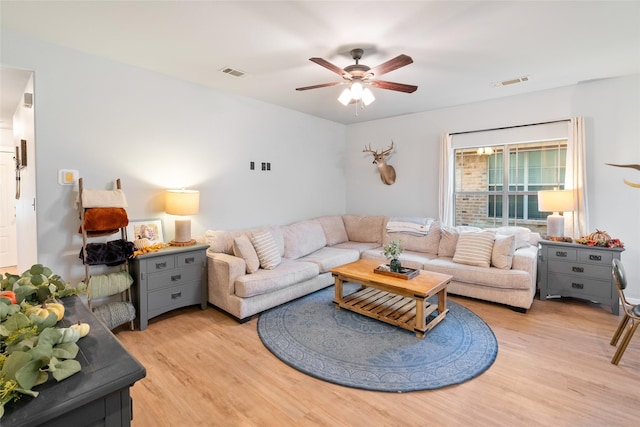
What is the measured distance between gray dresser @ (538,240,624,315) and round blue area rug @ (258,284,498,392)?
1185 millimetres

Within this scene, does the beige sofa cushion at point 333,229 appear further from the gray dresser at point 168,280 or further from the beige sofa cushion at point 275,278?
the gray dresser at point 168,280

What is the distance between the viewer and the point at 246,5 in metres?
2.17

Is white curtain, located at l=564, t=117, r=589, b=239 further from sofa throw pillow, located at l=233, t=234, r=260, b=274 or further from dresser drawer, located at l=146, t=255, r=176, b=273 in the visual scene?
dresser drawer, located at l=146, t=255, r=176, b=273

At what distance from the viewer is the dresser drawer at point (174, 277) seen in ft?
10.0

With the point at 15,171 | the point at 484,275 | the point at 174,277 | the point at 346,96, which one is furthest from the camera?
the point at 15,171

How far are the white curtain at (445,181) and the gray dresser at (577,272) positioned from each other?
1.35 m

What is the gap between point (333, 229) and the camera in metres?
5.29

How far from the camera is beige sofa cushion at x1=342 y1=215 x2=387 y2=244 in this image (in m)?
5.25

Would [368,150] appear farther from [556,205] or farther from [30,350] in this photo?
[30,350]

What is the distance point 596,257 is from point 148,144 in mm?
5089

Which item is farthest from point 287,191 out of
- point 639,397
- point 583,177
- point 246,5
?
point 639,397

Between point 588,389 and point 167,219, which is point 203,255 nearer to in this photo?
point 167,219

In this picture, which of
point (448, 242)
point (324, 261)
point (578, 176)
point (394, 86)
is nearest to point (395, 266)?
point (324, 261)

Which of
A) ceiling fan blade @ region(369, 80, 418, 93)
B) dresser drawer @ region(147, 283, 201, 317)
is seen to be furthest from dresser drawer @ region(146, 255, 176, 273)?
ceiling fan blade @ region(369, 80, 418, 93)
